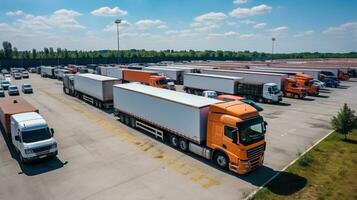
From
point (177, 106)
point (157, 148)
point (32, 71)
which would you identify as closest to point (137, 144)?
point (157, 148)

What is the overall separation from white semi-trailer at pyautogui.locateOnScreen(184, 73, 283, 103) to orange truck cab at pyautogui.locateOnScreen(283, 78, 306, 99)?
209 inches

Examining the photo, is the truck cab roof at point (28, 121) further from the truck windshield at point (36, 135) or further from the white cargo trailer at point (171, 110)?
the white cargo trailer at point (171, 110)

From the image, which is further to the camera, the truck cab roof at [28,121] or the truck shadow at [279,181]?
the truck cab roof at [28,121]

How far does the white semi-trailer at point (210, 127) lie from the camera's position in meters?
14.3

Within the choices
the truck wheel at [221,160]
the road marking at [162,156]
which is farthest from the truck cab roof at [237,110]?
the road marking at [162,156]

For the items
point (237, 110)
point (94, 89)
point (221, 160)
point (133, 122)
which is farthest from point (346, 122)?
point (94, 89)

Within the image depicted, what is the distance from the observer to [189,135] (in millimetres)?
17219

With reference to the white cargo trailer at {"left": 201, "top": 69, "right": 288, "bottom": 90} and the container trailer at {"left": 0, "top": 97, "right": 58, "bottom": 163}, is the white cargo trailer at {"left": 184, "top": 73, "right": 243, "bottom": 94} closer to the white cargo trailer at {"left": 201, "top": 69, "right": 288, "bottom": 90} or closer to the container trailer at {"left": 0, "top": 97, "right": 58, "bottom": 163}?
the white cargo trailer at {"left": 201, "top": 69, "right": 288, "bottom": 90}

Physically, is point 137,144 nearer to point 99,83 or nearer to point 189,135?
point 189,135

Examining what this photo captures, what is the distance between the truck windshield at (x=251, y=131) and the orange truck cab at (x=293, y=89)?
94.8 feet

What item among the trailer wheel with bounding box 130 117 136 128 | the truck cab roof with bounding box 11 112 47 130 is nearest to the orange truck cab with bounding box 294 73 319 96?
the trailer wheel with bounding box 130 117 136 128

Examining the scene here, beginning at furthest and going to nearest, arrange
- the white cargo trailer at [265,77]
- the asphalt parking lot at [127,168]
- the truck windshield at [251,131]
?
the white cargo trailer at [265,77], the truck windshield at [251,131], the asphalt parking lot at [127,168]

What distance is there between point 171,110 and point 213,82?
23858 mm

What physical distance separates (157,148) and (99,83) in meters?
15.2
